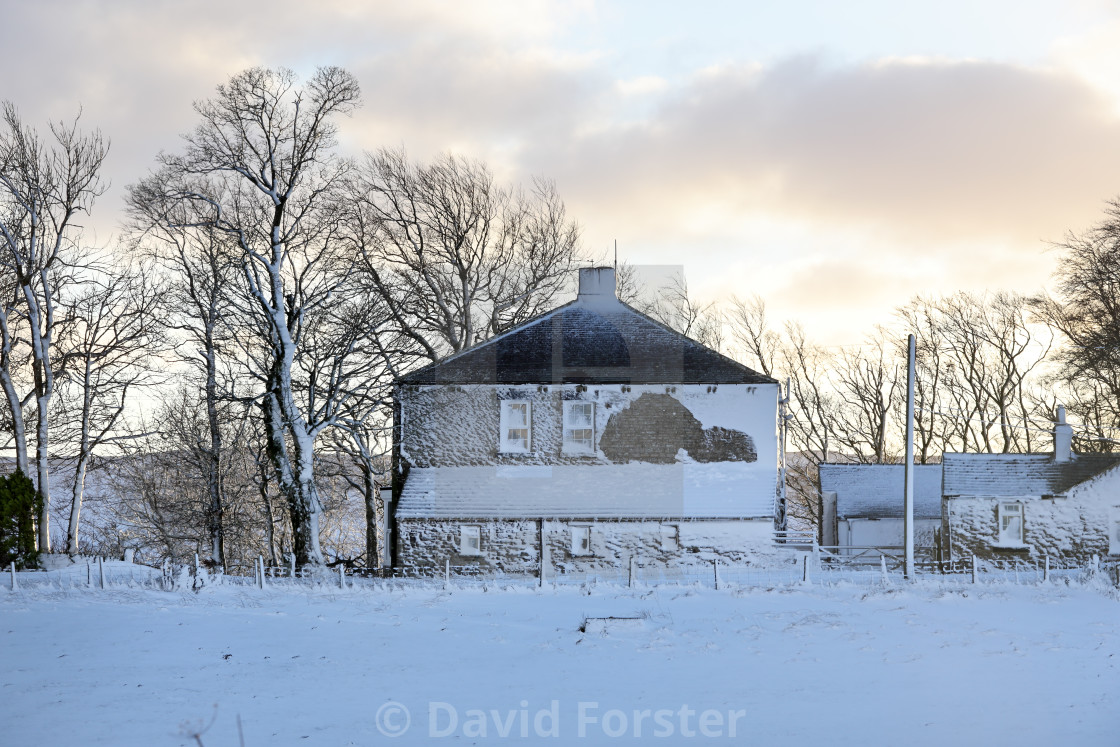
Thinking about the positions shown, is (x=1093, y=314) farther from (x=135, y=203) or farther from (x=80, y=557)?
(x=80, y=557)

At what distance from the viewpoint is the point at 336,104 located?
28828 mm

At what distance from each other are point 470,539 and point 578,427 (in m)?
4.36

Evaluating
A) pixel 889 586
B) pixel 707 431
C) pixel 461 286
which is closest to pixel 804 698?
pixel 889 586

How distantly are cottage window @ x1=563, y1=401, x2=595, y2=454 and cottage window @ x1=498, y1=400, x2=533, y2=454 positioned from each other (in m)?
1.03

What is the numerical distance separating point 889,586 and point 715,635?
7.67 m

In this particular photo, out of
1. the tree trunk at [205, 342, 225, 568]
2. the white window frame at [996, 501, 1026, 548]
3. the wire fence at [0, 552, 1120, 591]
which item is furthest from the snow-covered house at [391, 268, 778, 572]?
the white window frame at [996, 501, 1026, 548]

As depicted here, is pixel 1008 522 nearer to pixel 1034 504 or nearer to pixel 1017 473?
pixel 1034 504

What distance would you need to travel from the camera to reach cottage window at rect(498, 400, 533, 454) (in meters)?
30.0

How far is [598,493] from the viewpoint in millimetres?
29094

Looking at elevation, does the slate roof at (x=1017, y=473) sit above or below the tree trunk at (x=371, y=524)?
above

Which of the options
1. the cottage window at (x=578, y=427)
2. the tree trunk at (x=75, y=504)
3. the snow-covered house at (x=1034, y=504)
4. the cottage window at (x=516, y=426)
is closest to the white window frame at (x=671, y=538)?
the cottage window at (x=578, y=427)

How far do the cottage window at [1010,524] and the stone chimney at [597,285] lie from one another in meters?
14.9

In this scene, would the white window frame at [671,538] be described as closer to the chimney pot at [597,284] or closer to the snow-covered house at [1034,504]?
the chimney pot at [597,284]

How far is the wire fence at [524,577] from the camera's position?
25.8 metres
